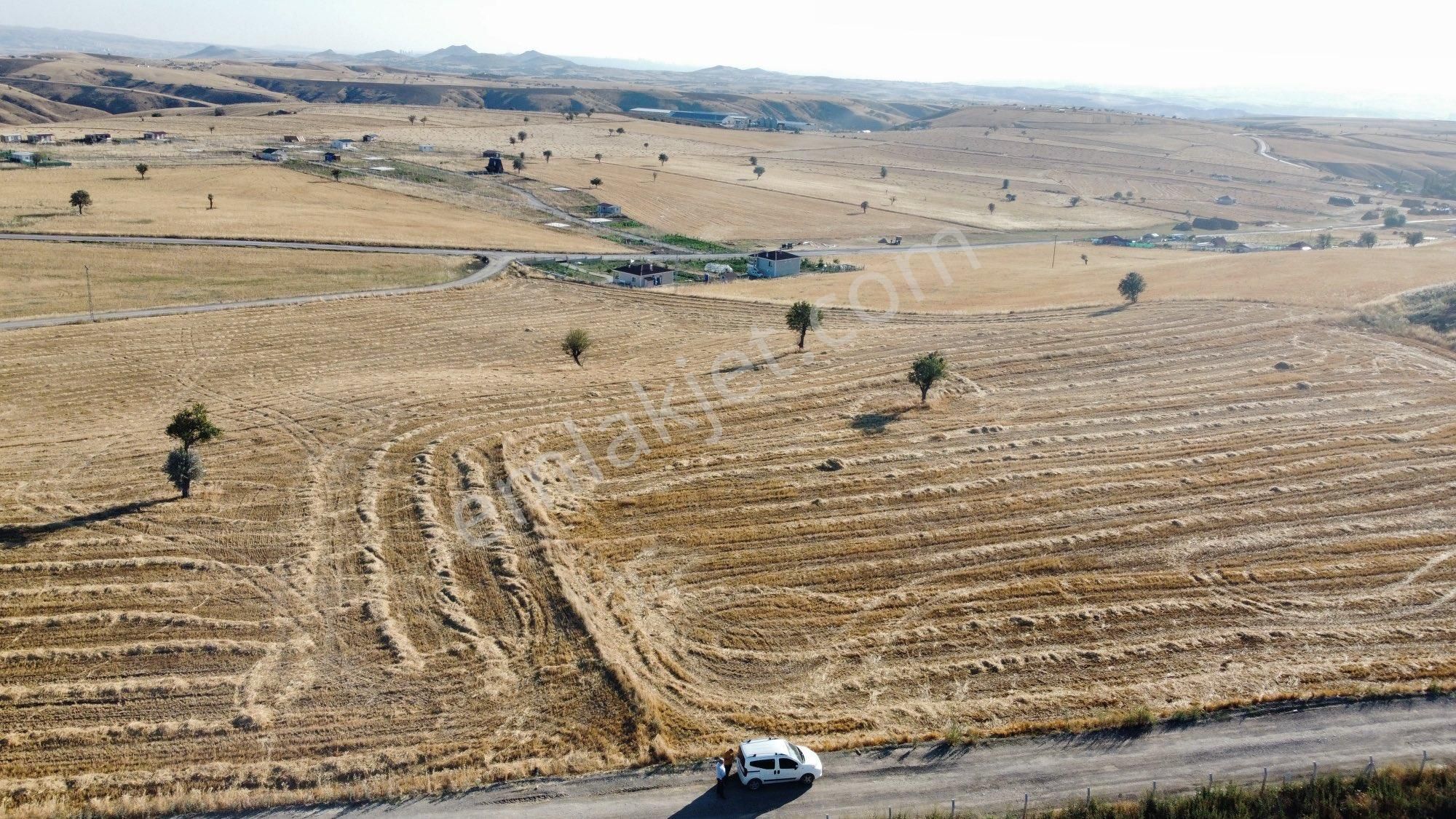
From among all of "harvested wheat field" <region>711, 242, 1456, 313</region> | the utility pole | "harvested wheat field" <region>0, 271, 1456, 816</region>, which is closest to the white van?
"harvested wheat field" <region>0, 271, 1456, 816</region>

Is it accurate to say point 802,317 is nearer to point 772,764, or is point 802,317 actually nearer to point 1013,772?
point 1013,772

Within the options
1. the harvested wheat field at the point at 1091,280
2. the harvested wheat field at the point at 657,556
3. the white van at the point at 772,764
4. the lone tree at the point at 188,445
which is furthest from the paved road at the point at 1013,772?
the harvested wheat field at the point at 1091,280

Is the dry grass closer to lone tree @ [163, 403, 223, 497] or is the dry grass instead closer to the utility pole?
the utility pole

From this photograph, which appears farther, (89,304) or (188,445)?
(89,304)

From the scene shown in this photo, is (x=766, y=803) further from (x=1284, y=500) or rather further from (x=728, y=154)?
(x=728, y=154)

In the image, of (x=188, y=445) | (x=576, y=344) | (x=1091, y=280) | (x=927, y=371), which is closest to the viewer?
(x=188, y=445)

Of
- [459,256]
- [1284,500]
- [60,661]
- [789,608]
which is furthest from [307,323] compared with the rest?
[1284,500]

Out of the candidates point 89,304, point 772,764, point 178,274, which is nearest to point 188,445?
point 772,764

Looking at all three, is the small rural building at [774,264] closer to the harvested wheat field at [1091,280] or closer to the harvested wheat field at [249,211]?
the harvested wheat field at [1091,280]
